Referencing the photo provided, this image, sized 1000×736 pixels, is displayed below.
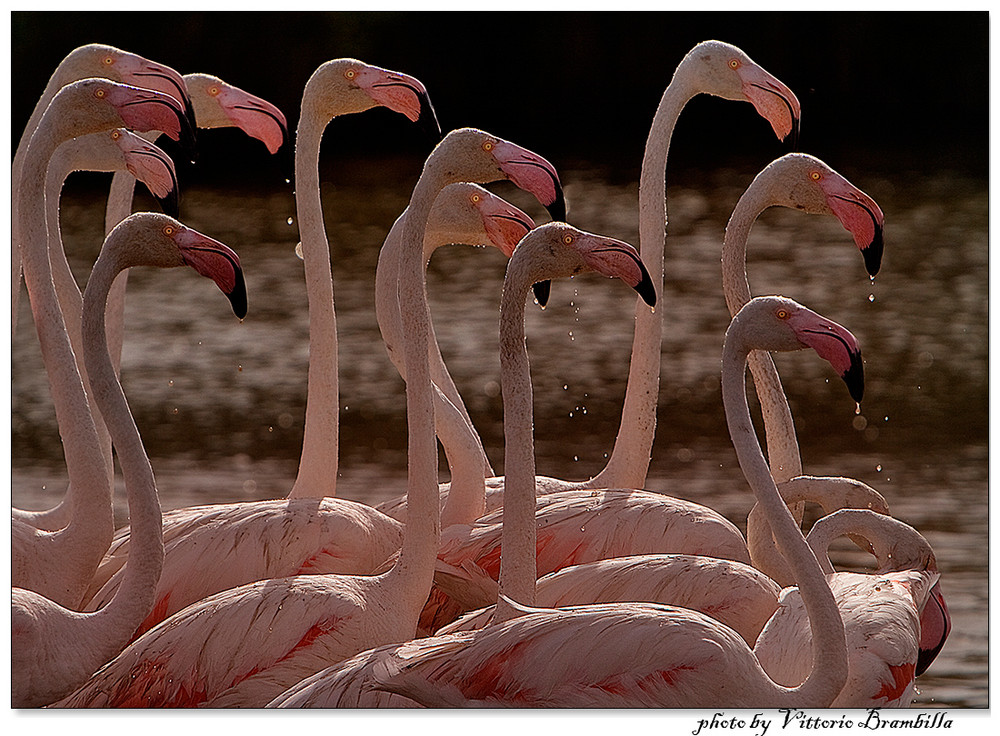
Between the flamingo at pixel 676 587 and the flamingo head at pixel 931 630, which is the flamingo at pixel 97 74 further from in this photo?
the flamingo head at pixel 931 630

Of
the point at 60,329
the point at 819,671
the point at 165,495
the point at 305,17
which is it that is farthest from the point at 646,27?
the point at 165,495

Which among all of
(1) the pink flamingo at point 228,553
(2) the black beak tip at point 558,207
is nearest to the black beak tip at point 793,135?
(2) the black beak tip at point 558,207

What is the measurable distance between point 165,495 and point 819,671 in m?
4.36

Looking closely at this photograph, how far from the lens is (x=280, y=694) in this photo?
3656mm

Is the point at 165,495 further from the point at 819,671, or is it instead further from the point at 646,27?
the point at 819,671

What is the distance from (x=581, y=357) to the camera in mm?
9242

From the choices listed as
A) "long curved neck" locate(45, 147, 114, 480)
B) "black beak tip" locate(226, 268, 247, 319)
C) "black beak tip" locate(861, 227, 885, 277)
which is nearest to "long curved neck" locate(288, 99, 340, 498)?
"long curved neck" locate(45, 147, 114, 480)

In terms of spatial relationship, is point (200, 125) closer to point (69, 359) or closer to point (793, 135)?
point (69, 359)

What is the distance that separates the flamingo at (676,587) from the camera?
154 inches

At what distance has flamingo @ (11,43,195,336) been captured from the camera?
439 centimetres

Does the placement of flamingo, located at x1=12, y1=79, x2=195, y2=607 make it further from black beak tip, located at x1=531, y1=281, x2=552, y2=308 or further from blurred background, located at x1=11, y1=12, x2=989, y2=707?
black beak tip, located at x1=531, y1=281, x2=552, y2=308

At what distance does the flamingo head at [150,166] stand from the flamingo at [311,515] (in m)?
0.50

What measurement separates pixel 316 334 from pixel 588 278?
6.34 metres

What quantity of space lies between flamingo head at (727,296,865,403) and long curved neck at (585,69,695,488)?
1.22 m
